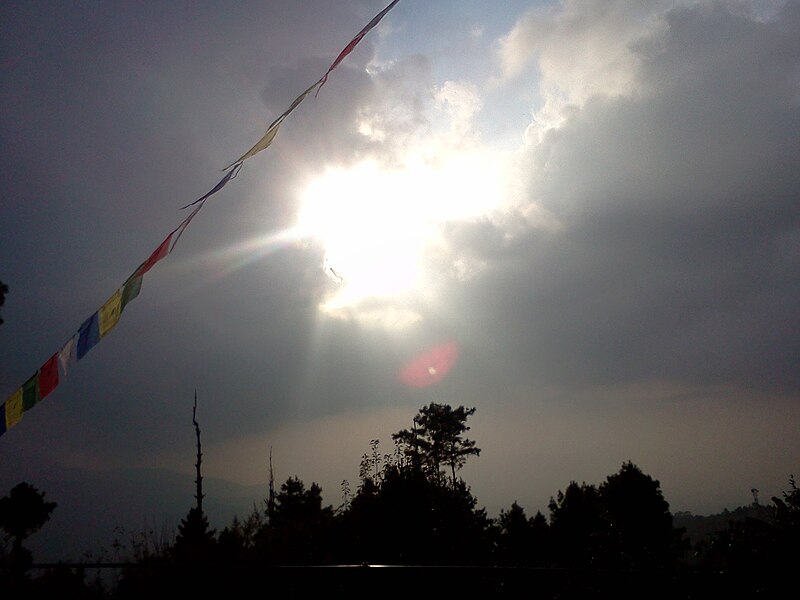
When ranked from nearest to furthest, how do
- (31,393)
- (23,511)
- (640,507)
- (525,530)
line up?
(31,393) < (23,511) < (640,507) < (525,530)

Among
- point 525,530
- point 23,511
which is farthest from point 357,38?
point 525,530

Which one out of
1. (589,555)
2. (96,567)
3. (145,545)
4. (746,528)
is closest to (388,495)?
(589,555)

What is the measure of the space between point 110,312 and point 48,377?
5.61 ft

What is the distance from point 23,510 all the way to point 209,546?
17939 mm

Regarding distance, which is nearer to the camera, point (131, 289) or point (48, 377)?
point (131, 289)

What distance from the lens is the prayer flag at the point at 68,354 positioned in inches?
293

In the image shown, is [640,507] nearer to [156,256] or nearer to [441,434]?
[441,434]

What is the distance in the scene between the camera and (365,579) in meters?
4.82

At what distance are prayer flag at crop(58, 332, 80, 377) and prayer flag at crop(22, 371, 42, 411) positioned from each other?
72cm

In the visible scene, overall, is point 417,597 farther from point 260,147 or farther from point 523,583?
point 260,147

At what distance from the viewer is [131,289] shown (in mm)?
6973

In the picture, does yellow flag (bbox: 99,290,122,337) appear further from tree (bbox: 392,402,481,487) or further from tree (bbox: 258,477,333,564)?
tree (bbox: 392,402,481,487)

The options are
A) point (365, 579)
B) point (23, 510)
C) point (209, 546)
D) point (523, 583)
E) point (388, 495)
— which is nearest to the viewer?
point (523, 583)

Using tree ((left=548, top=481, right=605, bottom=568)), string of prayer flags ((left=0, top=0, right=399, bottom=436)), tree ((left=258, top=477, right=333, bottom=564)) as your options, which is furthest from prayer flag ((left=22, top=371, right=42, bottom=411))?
tree ((left=548, top=481, right=605, bottom=568))
